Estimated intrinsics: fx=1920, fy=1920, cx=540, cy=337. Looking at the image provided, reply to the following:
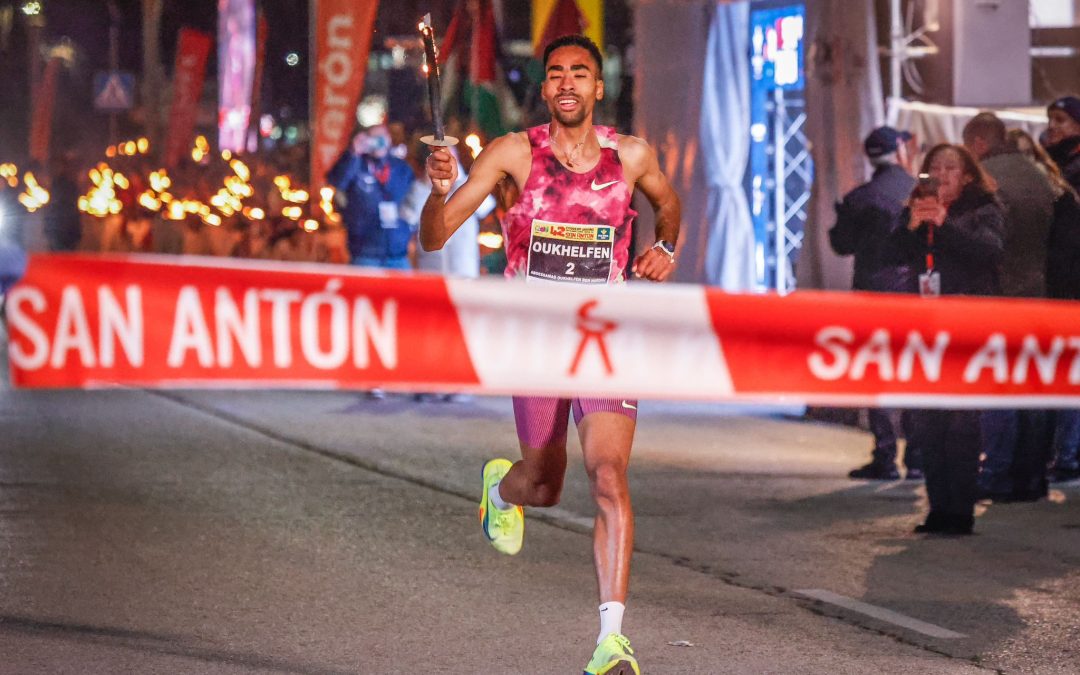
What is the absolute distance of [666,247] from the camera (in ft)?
21.0

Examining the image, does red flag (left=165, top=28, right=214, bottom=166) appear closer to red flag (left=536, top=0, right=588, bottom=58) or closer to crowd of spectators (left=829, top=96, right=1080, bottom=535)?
red flag (left=536, top=0, right=588, bottom=58)

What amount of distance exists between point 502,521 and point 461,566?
Answer: 1056 millimetres

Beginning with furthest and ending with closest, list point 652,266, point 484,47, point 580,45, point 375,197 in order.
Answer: point 484,47 → point 375,197 → point 580,45 → point 652,266

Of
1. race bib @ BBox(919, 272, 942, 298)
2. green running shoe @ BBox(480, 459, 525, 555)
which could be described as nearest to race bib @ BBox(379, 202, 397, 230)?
race bib @ BBox(919, 272, 942, 298)

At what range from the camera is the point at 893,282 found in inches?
436

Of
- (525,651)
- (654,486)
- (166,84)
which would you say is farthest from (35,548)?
(166,84)

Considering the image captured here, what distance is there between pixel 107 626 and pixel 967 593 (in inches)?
135

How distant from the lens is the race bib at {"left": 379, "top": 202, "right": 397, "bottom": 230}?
16219 mm

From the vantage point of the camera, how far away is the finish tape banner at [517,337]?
492cm

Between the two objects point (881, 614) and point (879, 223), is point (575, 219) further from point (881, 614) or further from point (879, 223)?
point (879, 223)

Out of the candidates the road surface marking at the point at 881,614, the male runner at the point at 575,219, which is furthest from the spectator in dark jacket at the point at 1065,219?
the male runner at the point at 575,219

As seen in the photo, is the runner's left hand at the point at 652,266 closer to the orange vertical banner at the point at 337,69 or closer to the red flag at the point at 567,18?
the red flag at the point at 567,18

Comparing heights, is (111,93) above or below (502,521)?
above

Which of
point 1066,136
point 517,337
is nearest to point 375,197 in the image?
point 1066,136
